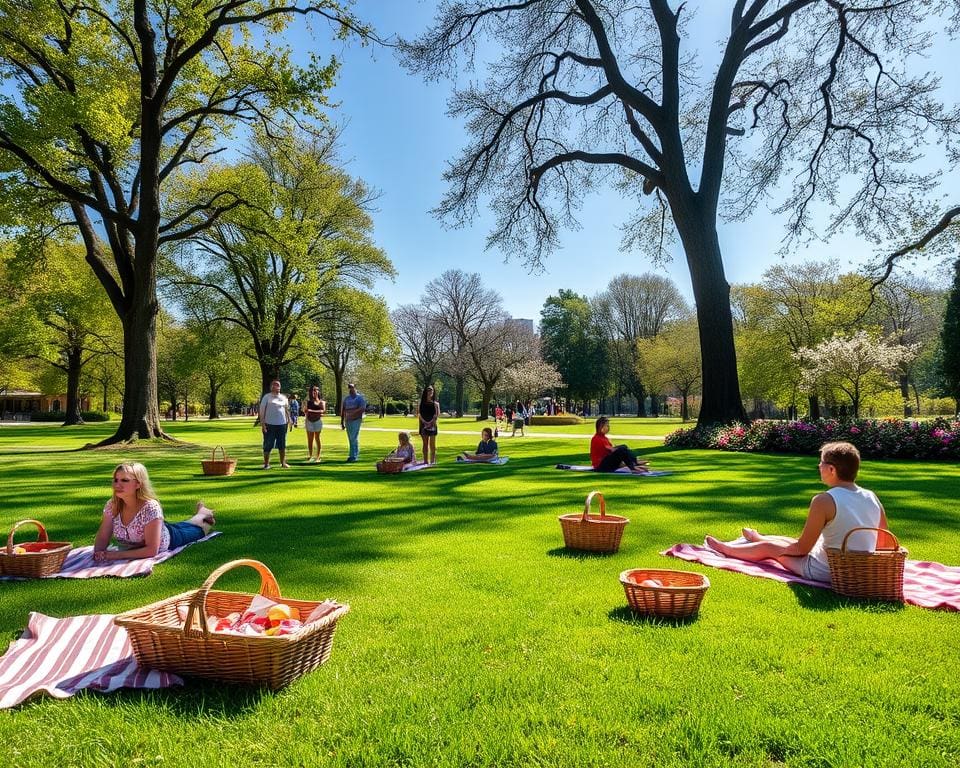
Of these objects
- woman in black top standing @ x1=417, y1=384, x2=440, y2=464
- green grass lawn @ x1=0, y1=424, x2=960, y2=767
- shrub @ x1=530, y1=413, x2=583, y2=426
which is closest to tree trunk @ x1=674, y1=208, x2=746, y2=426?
woman in black top standing @ x1=417, y1=384, x2=440, y2=464

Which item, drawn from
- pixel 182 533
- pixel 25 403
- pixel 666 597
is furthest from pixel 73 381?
pixel 666 597

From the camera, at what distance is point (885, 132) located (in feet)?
68.2

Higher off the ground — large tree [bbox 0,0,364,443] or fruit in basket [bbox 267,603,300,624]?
large tree [bbox 0,0,364,443]

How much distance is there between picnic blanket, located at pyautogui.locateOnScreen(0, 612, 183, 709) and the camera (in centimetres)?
308

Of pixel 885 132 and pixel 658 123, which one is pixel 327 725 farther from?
pixel 885 132

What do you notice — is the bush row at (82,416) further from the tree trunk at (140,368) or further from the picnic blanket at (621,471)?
the picnic blanket at (621,471)

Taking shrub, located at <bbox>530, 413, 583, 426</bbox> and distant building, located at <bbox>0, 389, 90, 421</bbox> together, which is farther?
distant building, located at <bbox>0, 389, 90, 421</bbox>

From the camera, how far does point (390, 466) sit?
1295cm

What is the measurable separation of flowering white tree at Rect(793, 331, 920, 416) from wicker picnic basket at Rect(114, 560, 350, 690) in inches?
1222

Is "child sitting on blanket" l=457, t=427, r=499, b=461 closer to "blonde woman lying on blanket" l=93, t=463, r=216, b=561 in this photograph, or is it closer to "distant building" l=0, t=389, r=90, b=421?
"blonde woman lying on blanket" l=93, t=463, r=216, b=561

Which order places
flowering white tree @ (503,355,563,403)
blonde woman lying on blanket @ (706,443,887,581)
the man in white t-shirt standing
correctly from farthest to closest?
flowering white tree @ (503,355,563,403) < the man in white t-shirt standing < blonde woman lying on blanket @ (706,443,887,581)

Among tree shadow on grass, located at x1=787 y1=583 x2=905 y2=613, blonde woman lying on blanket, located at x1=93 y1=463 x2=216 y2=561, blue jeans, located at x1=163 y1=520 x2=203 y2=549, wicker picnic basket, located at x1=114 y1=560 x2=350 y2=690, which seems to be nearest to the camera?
wicker picnic basket, located at x1=114 y1=560 x2=350 y2=690

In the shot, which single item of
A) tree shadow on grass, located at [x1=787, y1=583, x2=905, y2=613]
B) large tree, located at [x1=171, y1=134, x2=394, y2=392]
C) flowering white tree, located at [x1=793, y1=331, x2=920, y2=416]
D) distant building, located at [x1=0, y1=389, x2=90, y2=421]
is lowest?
tree shadow on grass, located at [x1=787, y1=583, x2=905, y2=613]

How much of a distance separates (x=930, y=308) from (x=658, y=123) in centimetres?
3731
